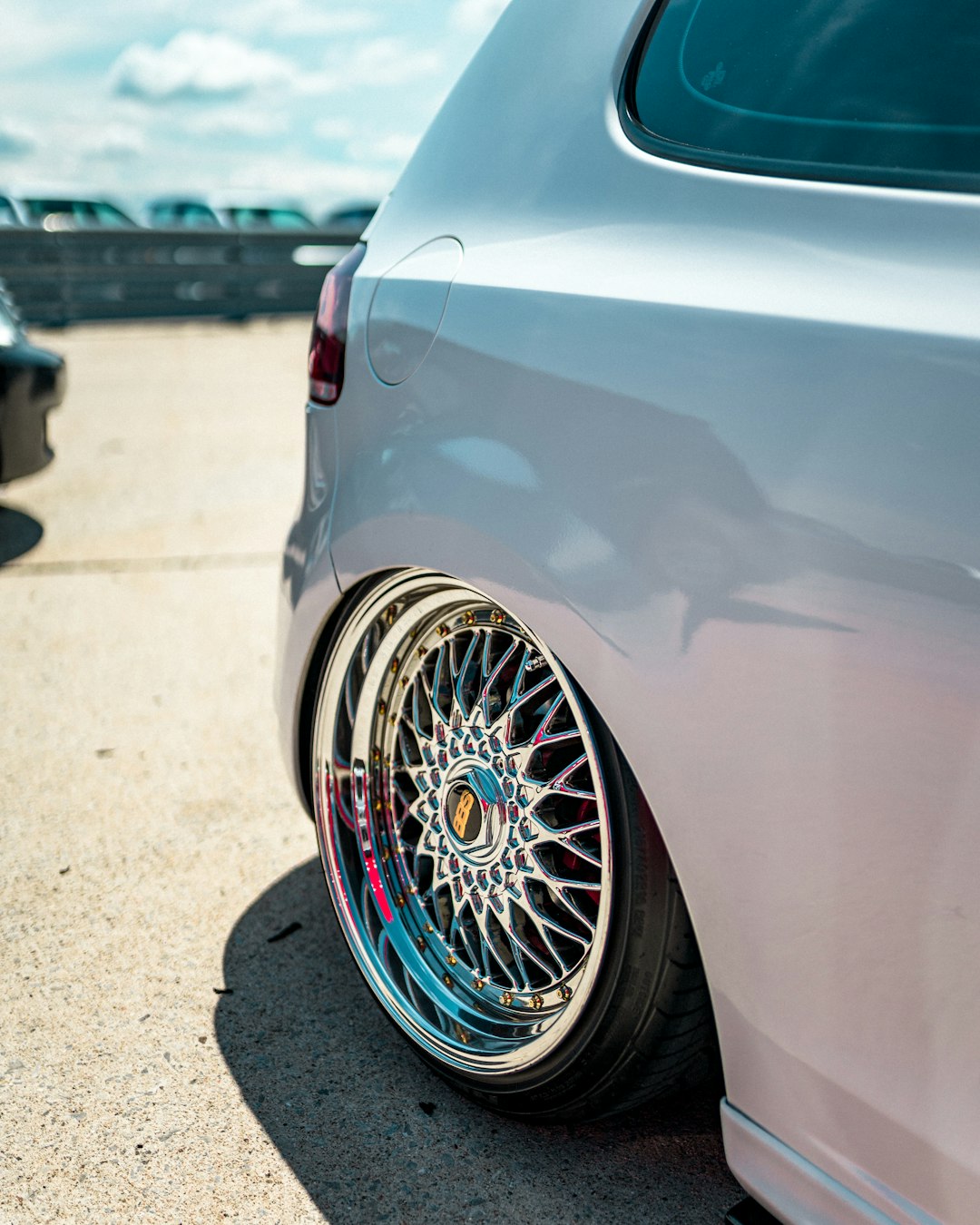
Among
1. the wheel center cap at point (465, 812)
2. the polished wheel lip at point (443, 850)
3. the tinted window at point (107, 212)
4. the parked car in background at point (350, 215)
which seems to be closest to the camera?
the polished wheel lip at point (443, 850)

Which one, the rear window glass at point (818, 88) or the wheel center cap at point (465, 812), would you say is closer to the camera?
the rear window glass at point (818, 88)

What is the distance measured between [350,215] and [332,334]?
18.2 metres

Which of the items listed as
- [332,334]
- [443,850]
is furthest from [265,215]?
[443,850]

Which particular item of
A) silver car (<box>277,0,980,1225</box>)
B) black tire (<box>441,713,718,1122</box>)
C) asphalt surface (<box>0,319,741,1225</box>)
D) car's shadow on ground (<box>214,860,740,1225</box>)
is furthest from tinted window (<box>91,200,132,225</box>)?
black tire (<box>441,713,718,1122</box>)

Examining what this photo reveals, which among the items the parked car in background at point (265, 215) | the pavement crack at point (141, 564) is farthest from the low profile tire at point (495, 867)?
the parked car in background at point (265, 215)

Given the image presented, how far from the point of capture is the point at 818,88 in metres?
1.43

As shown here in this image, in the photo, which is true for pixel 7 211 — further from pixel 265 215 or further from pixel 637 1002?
pixel 637 1002

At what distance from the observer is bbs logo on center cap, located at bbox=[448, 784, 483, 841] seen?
1.89m

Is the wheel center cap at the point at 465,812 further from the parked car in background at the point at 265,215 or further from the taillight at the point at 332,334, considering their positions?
the parked car in background at the point at 265,215

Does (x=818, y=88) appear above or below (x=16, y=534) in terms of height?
above

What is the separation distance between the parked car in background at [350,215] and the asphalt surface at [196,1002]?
15.1 metres

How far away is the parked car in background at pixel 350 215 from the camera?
1839cm

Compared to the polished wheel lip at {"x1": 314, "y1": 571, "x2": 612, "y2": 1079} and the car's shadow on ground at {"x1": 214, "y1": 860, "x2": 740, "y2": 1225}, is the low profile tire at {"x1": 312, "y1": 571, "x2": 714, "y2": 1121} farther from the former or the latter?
the car's shadow on ground at {"x1": 214, "y1": 860, "x2": 740, "y2": 1225}

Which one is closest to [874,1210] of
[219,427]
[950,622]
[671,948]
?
[671,948]
